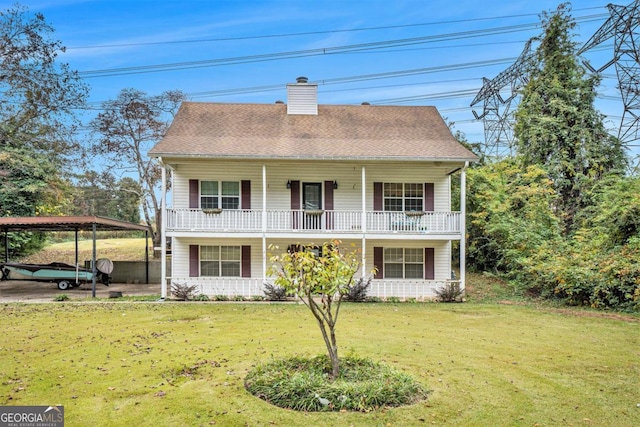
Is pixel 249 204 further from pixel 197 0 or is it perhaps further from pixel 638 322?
pixel 638 322

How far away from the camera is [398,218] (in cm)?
1620

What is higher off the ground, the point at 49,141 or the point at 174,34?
the point at 174,34

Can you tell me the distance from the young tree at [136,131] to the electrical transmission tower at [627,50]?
2268 centimetres

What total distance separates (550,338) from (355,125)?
1190cm

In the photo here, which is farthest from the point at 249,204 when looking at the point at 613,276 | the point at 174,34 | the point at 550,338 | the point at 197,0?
the point at 174,34

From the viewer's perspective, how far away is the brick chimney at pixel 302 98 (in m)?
19.5

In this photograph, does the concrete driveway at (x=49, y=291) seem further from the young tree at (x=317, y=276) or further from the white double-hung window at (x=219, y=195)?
the young tree at (x=317, y=276)

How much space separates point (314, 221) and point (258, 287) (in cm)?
324

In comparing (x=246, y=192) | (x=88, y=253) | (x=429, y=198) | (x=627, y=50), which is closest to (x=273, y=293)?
(x=246, y=192)

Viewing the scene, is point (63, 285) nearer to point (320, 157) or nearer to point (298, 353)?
point (320, 157)

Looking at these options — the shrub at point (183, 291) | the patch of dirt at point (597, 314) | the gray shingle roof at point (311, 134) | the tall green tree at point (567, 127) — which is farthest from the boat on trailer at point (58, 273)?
the tall green tree at point (567, 127)

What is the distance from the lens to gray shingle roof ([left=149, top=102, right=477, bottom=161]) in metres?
15.7

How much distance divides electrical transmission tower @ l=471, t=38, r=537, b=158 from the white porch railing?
11.4 meters

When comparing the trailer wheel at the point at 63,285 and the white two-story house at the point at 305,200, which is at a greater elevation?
the white two-story house at the point at 305,200
